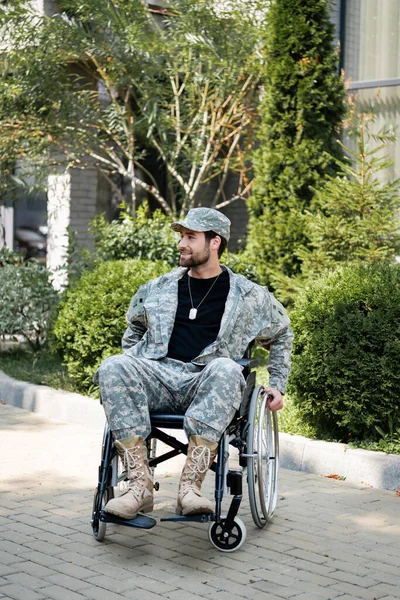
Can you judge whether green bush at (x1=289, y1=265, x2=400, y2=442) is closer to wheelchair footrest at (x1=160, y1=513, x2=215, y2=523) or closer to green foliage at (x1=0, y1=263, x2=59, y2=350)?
wheelchair footrest at (x1=160, y1=513, x2=215, y2=523)

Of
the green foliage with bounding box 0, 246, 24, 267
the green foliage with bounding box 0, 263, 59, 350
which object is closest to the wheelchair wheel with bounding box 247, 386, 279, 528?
the green foliage with bounding box 0, 263, 59, 350

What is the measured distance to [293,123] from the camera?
400 inches

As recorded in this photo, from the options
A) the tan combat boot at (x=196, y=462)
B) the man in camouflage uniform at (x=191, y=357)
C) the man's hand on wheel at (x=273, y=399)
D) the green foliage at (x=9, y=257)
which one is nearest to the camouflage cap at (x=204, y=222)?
the man in camouflage uniform at (x=191, y=357)

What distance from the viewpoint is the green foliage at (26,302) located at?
9.57 m

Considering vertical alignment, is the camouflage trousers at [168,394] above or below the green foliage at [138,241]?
below

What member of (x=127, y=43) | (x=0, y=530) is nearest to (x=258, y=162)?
(x=127, y=43)

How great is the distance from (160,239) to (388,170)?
2.96 metres

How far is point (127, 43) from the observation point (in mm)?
11062

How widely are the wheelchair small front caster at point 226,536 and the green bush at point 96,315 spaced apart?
144 inches

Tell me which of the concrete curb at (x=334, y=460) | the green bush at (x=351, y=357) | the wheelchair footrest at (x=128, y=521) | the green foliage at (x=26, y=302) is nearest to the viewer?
the wheelchair footrest at (x=128, y=521)

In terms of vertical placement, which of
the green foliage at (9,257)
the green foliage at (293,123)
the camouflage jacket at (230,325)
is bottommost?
the camouflage jacket at (230,325)

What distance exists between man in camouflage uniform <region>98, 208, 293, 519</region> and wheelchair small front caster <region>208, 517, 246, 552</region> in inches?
8.7

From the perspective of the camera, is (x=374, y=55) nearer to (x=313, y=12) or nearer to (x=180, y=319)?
(x=313, y=12)

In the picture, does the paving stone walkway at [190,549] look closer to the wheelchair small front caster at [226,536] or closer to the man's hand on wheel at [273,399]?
the wheelchair small front caster at [226,536]
